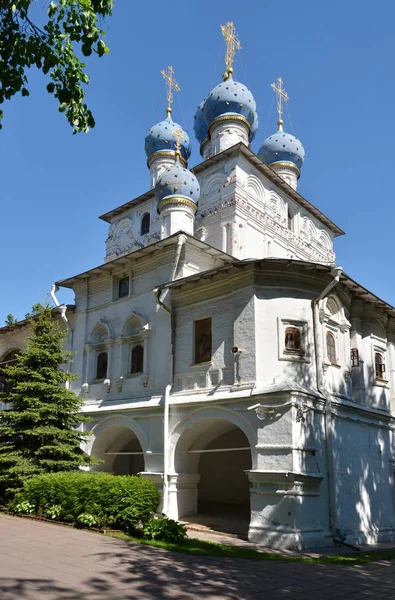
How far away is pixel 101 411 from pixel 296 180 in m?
14.3

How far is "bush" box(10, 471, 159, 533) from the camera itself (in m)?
10.9

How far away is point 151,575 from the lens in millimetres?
7266

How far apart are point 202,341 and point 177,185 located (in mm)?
5950

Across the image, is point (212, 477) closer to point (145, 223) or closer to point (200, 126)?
point (145, 223)

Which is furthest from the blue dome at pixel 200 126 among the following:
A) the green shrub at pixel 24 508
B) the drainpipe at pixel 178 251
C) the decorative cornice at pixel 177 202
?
the green shrub at pixel 24 508

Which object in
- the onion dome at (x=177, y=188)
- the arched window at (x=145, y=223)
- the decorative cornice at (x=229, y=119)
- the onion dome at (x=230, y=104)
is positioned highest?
the onion dome at (x=230, y=104)

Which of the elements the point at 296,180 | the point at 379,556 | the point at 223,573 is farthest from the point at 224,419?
the point at 296,180

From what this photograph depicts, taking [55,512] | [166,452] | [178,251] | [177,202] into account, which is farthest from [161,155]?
[55,512]

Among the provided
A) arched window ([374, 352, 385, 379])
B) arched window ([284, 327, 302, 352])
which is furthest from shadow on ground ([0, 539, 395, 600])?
arched window ([374, 352, 385, 379])

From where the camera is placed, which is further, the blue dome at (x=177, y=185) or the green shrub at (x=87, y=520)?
the blue dome at (x=177, y=185)

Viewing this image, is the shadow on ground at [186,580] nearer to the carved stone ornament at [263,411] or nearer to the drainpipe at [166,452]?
the carved stone ornament at [263,411]

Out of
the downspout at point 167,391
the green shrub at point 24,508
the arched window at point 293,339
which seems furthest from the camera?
the downspout at point 167,391

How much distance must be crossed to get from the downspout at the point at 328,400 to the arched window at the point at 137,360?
5.08 m

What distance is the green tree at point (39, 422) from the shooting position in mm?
13781
